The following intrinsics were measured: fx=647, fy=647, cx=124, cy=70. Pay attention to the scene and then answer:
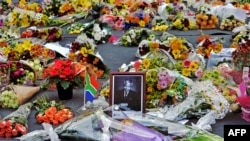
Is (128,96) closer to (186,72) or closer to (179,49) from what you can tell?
(186,72)

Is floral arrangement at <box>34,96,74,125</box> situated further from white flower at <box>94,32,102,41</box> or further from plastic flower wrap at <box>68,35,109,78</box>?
white flower at <box>94,32,102,41</box>

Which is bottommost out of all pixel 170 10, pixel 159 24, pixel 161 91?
pixel 161 91

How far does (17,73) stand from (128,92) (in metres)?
1.21

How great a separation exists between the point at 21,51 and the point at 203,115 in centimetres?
195

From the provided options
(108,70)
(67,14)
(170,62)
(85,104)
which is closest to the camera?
(85,104)

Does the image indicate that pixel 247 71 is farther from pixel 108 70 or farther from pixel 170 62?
pixel 108 70

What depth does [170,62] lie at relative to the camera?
446 cm

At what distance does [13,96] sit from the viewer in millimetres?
4230

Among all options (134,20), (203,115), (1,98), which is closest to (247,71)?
(203,115)

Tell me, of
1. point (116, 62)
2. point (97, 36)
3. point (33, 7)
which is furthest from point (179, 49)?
point (33, 7)

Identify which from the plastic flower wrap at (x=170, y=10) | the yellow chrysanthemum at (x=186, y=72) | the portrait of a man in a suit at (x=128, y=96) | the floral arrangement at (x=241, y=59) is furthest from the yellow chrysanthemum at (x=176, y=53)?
the plastic flower wrap at (x=170, y=10)

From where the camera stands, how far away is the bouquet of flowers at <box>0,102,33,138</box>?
12.0 feet

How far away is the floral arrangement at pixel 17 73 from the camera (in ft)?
14.9

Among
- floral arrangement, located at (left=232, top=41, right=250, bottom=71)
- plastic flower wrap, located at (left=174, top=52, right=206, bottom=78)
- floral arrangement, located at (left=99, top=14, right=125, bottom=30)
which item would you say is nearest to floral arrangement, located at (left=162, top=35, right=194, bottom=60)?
plastic flower wrap, located at (left=174, top=52, right=206, bottom=78)
